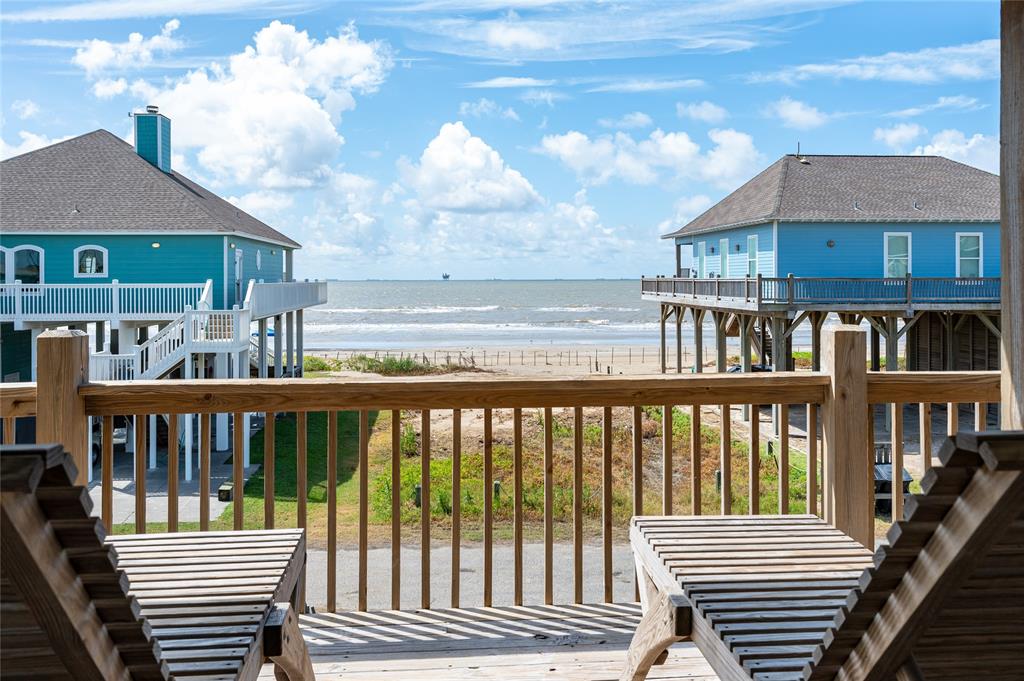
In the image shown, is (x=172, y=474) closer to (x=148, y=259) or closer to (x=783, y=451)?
(x=783, y=451)

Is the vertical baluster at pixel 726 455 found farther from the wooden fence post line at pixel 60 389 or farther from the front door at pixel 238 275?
the front door at pixel 238 275

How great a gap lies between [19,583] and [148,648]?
0.84ft

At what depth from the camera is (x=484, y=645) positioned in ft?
9.43

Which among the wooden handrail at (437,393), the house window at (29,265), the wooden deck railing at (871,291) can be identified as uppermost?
the house window at (29,265)

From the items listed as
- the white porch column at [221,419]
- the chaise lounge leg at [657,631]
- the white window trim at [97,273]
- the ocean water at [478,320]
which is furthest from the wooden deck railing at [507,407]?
the ocean water at [478,320]

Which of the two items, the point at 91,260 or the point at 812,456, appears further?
the point at 91,260

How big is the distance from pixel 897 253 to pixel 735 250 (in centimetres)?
416

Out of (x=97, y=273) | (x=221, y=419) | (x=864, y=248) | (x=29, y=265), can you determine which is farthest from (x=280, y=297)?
(x=864, y=248)

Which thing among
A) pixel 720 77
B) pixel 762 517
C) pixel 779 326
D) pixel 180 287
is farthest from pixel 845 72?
pixel 762 517

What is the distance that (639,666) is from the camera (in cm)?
223

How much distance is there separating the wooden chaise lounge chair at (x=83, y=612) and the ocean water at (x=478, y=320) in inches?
1581

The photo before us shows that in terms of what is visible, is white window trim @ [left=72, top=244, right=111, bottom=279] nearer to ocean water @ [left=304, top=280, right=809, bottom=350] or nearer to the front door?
the front door

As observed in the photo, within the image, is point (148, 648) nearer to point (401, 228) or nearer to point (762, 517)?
point (762, 517)

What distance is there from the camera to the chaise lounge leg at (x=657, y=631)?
6.32ft
